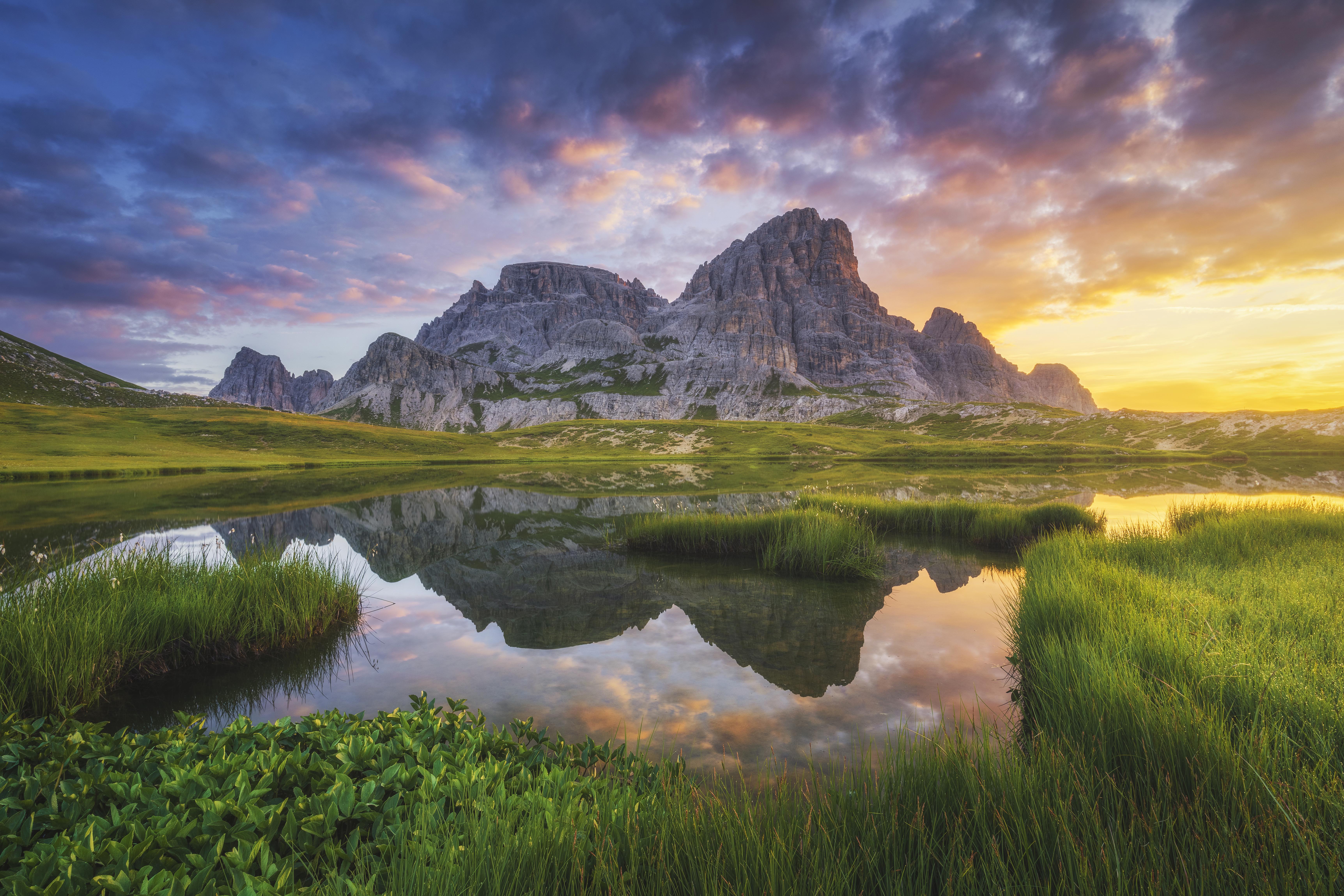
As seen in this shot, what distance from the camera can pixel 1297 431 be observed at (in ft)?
365

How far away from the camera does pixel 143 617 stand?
30.2 ft

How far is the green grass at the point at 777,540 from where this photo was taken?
16.9 metres

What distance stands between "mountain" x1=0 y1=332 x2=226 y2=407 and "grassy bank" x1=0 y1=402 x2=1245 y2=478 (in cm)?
3544

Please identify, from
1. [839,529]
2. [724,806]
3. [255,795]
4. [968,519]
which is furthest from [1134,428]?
[255,795]

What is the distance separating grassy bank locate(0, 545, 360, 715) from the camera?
7.30m

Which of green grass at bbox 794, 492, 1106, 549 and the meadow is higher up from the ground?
the meadow

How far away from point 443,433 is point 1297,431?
7001 inches

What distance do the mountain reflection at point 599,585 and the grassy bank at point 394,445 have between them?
150 feet

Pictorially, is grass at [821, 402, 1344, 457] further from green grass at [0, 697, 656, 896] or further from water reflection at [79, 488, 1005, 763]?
green grass at [0, 697, 656, 896]

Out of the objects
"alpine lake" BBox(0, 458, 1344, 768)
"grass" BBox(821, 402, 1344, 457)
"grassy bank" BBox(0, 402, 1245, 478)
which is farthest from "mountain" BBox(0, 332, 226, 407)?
"grass" BBox(821, 402, 1344, 457)

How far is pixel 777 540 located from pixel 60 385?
623 feet

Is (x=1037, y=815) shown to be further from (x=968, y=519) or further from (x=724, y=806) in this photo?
(x=968, y=519)

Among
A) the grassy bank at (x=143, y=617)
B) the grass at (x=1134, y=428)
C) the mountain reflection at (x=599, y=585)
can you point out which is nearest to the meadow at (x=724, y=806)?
the grassy bank at (x=143, y=617)

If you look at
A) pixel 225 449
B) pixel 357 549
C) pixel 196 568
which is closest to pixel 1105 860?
pixel 196 568
